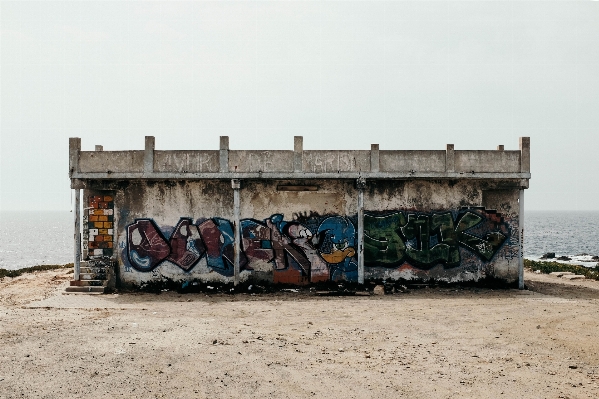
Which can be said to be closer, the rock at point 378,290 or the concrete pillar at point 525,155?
the rock at point 378,290

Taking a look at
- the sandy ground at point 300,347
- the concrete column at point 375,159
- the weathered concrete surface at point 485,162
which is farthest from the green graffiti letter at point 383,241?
the weathered concrete surface at point 485,162

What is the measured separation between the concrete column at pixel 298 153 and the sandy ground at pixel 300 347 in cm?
443

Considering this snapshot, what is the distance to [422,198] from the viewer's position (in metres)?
20.1

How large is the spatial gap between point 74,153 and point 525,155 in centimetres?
1565

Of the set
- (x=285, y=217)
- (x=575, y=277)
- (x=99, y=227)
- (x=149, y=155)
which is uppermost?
(x=149, y=155)

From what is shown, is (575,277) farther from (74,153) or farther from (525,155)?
(74,153)

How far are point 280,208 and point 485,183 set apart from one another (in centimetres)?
725

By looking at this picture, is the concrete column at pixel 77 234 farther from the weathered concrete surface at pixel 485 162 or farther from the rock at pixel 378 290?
Answer: the weathered concrete surface at pixel 485 162

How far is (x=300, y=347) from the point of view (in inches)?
460

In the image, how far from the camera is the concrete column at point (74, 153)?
19.9 meters

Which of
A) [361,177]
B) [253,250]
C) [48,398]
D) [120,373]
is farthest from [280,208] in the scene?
[48,398]

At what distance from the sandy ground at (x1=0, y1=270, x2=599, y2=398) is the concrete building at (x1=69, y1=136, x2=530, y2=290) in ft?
6.04

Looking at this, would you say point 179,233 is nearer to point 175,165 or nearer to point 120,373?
point 175,165

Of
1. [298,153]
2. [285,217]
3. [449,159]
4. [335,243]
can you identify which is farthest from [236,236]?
[449,159]
